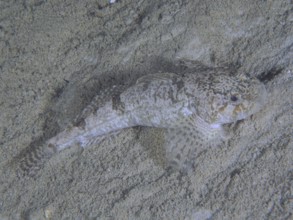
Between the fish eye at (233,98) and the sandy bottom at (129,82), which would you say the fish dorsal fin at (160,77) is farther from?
the fish eye at (233,98)

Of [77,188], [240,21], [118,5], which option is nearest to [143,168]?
[77,188]

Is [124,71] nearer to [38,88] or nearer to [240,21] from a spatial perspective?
[38,88]

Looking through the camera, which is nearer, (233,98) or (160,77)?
(233,98)

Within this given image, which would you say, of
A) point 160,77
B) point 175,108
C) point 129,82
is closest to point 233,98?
point 175,108

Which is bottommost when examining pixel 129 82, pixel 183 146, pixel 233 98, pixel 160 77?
pixel 183 146

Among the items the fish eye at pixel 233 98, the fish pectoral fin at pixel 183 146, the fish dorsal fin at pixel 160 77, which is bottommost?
the fish pectoral fin at pixel 183 146

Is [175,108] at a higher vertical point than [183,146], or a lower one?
higher

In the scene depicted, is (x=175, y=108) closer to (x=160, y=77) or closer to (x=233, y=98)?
(x=160, y=77)

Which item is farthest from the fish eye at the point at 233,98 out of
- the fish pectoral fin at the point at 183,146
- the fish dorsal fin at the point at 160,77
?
the fish dorsal fin at the point at 160,77

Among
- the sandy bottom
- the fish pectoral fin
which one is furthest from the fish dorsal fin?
the fish pectoral fin
